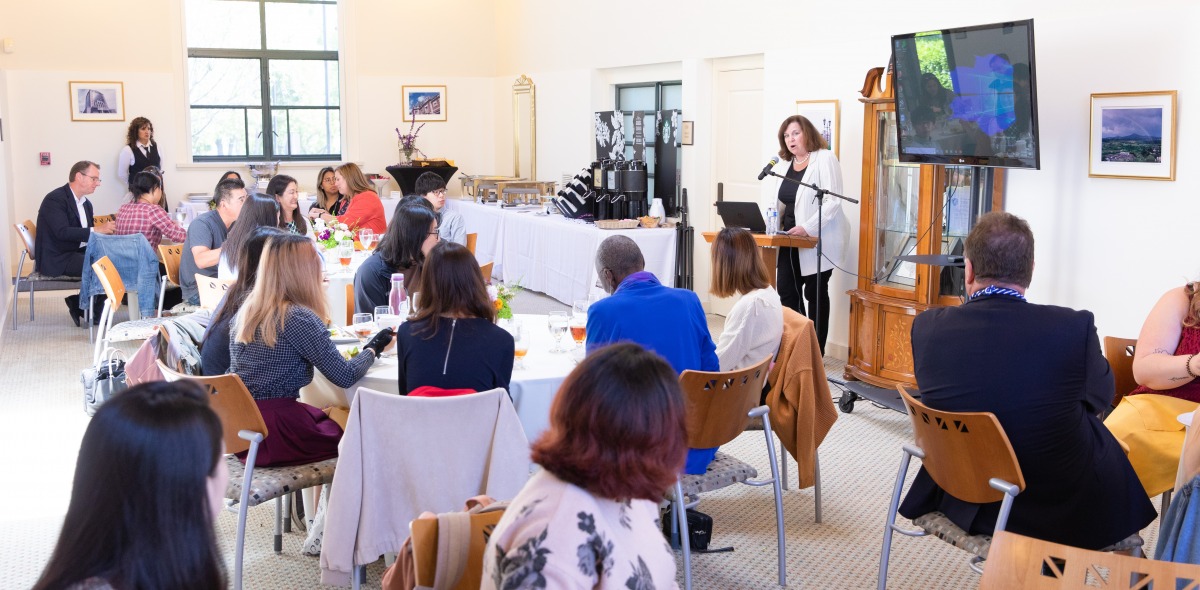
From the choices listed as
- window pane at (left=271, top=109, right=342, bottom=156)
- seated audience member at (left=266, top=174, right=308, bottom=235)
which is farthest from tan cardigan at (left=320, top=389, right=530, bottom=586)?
window pane at (left=271, top=109, right=342, bottom=156)

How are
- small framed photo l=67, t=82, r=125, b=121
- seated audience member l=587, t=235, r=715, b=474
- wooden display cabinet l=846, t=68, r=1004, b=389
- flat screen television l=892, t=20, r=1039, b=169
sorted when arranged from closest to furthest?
1. seated audience member l=587, t=235, r=715, b=474
2. flat screen television l=892, t=20, r=1039, b=169
3. wooden display cabinet l=846, t=68, r=1004, b=389
4. small framed photo l=67, t=82, r=125, b=121

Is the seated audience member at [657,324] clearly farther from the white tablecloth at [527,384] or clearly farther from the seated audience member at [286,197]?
the seated audience member at [286,197]

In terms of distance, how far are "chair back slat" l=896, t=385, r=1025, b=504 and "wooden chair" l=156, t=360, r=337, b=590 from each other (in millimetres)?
1877

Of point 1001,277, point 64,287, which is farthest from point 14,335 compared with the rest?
point 1001,277

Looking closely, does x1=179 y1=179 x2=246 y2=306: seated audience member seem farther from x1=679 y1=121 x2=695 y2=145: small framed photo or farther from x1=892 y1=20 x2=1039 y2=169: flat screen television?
x1=892 y1=20 x2=1039 y2=169: flat screen television

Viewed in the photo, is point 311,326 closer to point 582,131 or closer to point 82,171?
point 82,171

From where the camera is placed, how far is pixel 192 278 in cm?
621

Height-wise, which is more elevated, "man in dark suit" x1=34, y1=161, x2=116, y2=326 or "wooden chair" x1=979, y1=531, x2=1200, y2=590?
"man in dark suit" x1=34, y1=161, x2=116, y2=326

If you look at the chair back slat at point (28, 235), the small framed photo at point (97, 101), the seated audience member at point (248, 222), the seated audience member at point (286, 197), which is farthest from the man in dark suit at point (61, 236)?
the small framed photo at point (97, 101)

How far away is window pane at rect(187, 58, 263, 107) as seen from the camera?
11.7 metres

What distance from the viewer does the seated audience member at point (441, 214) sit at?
281 inches

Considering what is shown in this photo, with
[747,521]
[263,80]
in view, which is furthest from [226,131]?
[747,521]

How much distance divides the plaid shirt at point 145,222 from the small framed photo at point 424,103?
5225mm

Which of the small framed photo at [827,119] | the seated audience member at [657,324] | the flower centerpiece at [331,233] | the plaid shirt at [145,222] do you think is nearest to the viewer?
the seated audience member at [657,324]
